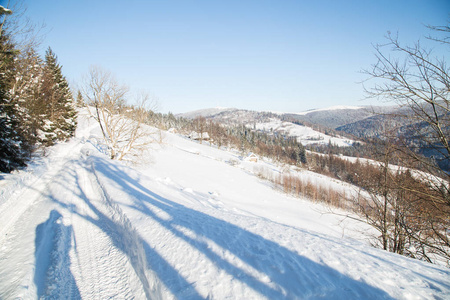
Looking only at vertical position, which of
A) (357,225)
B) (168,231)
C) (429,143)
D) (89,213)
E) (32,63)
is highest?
(32,63)

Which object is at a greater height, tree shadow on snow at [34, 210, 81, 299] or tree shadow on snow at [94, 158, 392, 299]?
tree shadow on snow at [94, 158, 392, 299]

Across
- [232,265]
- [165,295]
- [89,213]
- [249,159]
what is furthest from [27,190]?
[249,159]

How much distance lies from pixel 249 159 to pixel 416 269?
50.7 m

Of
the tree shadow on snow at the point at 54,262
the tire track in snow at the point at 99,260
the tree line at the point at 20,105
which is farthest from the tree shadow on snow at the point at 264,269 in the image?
the tree line at the point at 20,105

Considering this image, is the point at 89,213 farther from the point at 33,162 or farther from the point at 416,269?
A: the point at 33,162

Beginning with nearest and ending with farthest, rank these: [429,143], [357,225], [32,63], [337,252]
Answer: [337,252]
[429,143]
[32,63]
[357,225]

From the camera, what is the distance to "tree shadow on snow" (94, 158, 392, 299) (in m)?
2.07

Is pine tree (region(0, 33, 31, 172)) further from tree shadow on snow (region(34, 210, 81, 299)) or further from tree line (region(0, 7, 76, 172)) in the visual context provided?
tree shadow on snow (region(34, 210, 81, 299))

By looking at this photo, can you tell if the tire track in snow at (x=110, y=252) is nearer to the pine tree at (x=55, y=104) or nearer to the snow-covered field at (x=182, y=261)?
the snow-covered field at (x=182, y=261)

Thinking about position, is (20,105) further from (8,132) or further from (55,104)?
(55,104)

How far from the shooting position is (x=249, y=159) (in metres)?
52.9

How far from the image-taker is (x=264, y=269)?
248cm

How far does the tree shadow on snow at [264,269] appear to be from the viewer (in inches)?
81.4

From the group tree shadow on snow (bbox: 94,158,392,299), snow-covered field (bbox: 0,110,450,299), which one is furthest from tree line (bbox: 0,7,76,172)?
tree shadow on snow (bbox: 94,158,392,299)
